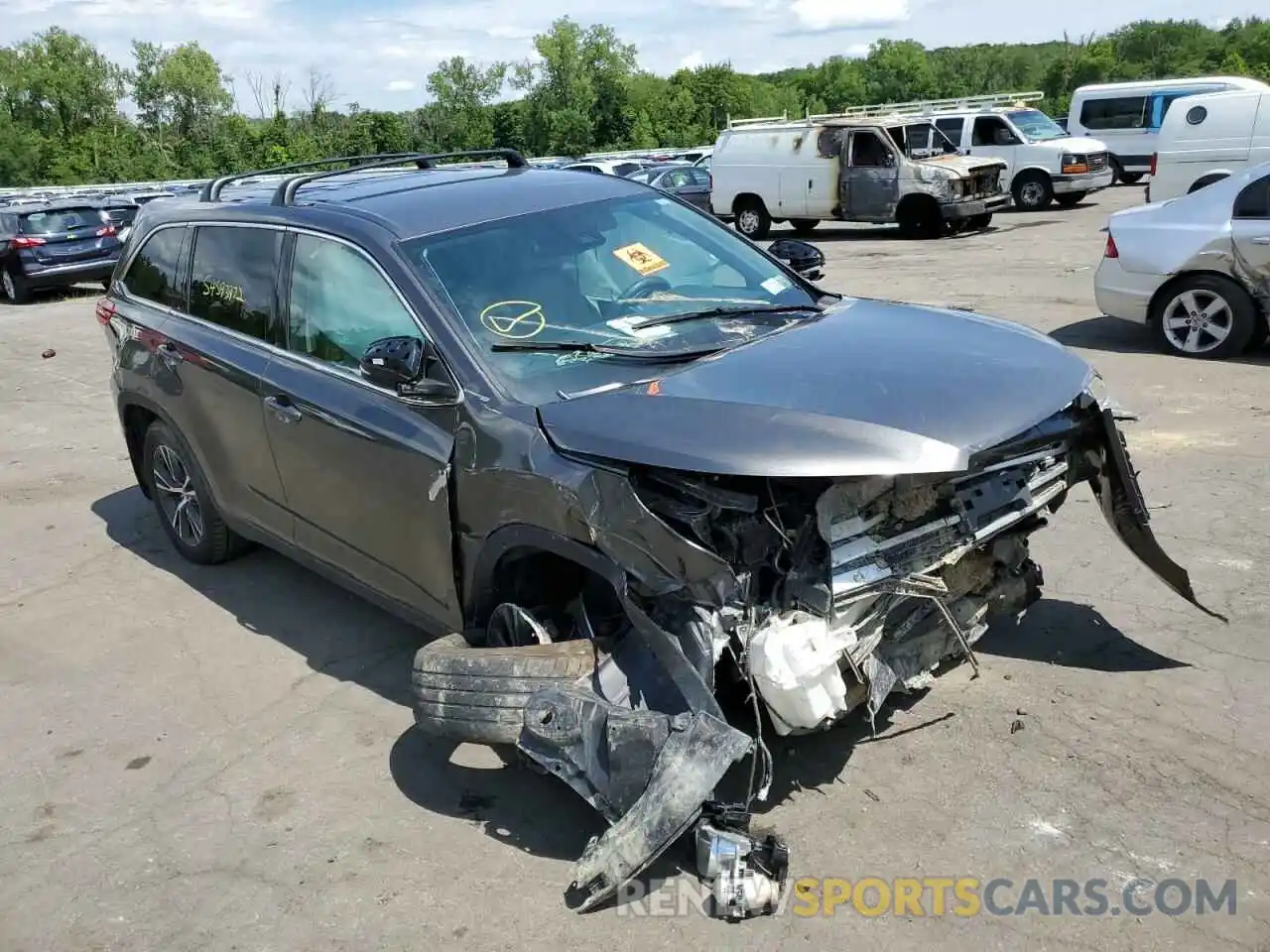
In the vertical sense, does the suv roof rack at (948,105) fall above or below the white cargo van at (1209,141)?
above

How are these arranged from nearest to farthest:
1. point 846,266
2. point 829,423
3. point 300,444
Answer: point 829,423, point 300,444, point 846,266

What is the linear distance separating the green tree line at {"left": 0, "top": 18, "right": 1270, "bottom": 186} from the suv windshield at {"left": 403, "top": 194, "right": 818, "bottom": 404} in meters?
48.2

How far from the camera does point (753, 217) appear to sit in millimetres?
21781

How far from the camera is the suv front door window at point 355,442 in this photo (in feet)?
12.8

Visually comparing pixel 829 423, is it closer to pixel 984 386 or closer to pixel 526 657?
pixel 984 386

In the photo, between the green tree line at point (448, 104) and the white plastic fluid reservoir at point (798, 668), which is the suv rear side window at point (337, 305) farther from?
the green tree line at point (448, 104)

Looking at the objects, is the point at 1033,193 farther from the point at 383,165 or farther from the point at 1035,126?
the point at 383,165

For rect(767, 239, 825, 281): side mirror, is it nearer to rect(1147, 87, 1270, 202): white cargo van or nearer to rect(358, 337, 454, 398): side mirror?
Result: rect(358, 337, 454, 398): side mirror

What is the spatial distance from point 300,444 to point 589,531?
1.68 meters

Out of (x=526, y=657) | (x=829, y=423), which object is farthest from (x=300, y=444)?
(x=829, y=423)

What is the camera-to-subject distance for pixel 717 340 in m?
3.99

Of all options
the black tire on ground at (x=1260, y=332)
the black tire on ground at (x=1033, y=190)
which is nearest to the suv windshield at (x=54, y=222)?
the black tire on ground at (x=1033, y=190)

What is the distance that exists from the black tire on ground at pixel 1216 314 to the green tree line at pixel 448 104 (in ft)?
144

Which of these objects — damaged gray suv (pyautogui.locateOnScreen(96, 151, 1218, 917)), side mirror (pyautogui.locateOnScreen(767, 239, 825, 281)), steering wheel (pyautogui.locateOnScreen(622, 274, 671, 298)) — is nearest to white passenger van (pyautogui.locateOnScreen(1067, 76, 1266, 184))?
side mirror (pyautogui.locateOnScreen(767, 239, 825, 281))
